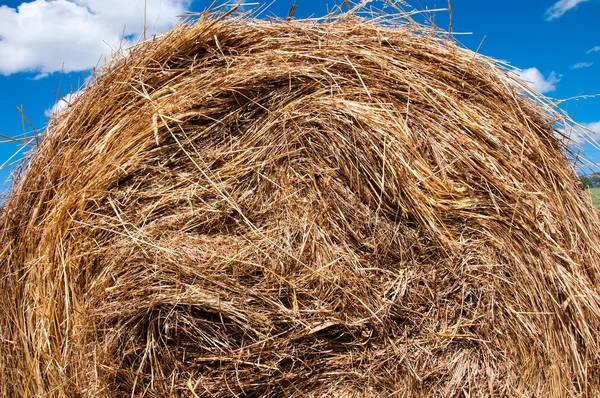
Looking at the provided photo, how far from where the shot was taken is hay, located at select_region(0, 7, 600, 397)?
1.63 metres

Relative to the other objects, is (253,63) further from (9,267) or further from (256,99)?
(9,267)

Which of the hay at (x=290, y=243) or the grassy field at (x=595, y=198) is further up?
the grassy field at (x=595, y=198)

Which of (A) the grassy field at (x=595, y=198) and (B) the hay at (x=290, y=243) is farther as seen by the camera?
(A) the grassy field at (x=595, y=198)

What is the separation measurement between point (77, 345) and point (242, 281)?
1.98 feet

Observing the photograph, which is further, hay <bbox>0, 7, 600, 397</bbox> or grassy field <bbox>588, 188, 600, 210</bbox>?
grassy field <bbox>588, 188, 600, 210</bbox>

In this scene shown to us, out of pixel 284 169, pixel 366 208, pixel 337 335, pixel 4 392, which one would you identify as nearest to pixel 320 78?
pixel 284 169

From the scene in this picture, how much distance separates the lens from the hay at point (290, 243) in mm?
1629

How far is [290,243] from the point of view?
5.43 feet

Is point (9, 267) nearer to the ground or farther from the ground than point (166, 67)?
nearer to the ground

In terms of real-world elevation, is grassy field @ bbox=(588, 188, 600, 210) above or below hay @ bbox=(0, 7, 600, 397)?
above

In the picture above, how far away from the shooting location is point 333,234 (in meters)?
1.70

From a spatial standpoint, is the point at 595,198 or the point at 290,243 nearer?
the point at 290,243

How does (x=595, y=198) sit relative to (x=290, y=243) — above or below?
above

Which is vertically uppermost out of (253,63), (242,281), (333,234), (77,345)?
(253,63)
